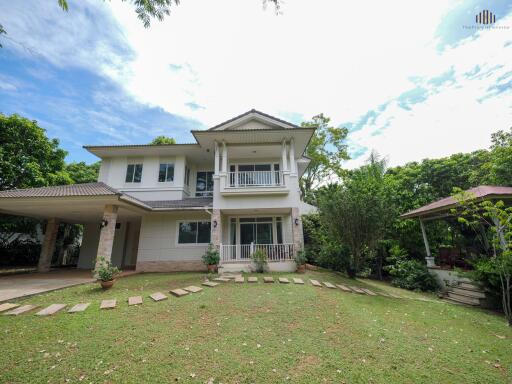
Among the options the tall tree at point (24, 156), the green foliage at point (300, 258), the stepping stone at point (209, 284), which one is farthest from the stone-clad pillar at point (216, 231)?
the tall tree at point (24, 156)

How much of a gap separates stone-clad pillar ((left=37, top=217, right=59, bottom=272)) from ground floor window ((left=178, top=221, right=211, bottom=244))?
665 centimetres

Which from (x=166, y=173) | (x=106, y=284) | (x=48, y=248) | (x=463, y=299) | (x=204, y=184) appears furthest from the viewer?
(x=204, y=184)

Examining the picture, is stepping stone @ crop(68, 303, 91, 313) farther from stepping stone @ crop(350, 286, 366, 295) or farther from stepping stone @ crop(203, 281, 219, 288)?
stepping stone @ crop(350, 286, 366, 295)

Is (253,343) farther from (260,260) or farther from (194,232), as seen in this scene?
(194,232)

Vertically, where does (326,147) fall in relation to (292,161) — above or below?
above

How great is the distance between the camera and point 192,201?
37.9 ft

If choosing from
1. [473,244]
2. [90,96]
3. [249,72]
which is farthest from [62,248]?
[473,244]

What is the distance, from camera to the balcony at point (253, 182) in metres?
10.2

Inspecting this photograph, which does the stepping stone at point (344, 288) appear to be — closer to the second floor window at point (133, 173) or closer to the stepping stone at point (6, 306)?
the stepping stone at point (6, 306)

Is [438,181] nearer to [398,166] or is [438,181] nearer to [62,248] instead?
[398,166]

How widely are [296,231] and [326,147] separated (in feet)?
47.1

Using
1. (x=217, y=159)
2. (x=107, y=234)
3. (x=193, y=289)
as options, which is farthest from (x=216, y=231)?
(x=107, y=234)

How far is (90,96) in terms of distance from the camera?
9.20m

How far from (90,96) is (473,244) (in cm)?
1952
